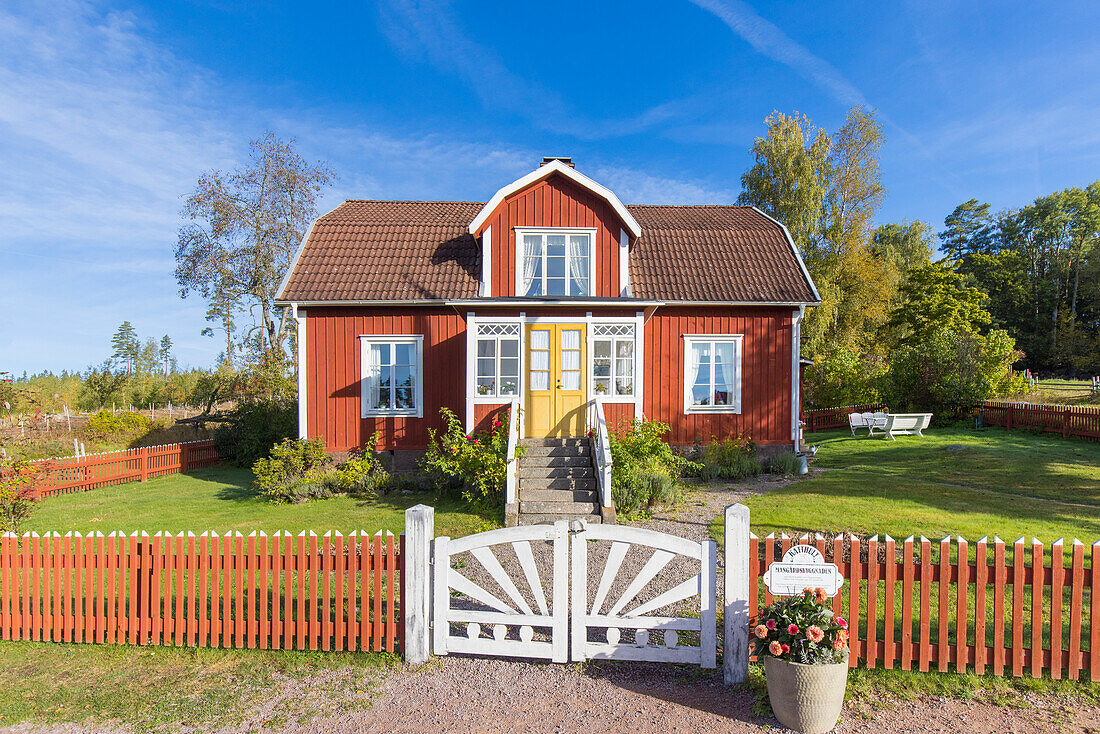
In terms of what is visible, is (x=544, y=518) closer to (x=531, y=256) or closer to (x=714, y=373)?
(x=714, y=373)

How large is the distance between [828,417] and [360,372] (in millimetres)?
18840

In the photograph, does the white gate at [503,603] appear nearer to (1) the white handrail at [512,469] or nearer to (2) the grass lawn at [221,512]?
(2) the grass lawn at [221,512]

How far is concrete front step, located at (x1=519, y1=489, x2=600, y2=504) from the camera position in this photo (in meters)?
10.4

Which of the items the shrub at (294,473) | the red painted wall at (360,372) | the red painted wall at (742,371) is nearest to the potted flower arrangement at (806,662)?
the red painted wall at (742,371)

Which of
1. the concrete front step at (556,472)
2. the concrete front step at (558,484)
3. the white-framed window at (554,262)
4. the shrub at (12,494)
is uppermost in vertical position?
the white-framed window at (554,262)

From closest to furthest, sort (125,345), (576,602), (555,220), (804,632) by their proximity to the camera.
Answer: (804,632) < (576,602) < (555,220) < (125,345)

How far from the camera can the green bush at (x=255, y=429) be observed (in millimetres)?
18344

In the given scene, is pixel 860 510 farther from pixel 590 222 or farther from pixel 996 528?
pixel 590 222

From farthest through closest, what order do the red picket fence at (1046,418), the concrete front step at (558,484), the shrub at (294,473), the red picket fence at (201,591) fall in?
the red picket fence at (1046,418) → the shrub at (294,473) → the concrete front step at (558,484) → the red picket fence at (201,591)

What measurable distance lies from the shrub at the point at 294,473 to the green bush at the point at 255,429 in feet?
16.2

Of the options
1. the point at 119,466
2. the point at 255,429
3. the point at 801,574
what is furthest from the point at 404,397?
the point at 801,574

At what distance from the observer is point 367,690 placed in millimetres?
4695

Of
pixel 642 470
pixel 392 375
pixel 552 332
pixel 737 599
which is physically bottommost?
pixel 642 470

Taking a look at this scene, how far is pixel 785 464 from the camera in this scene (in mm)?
13766
